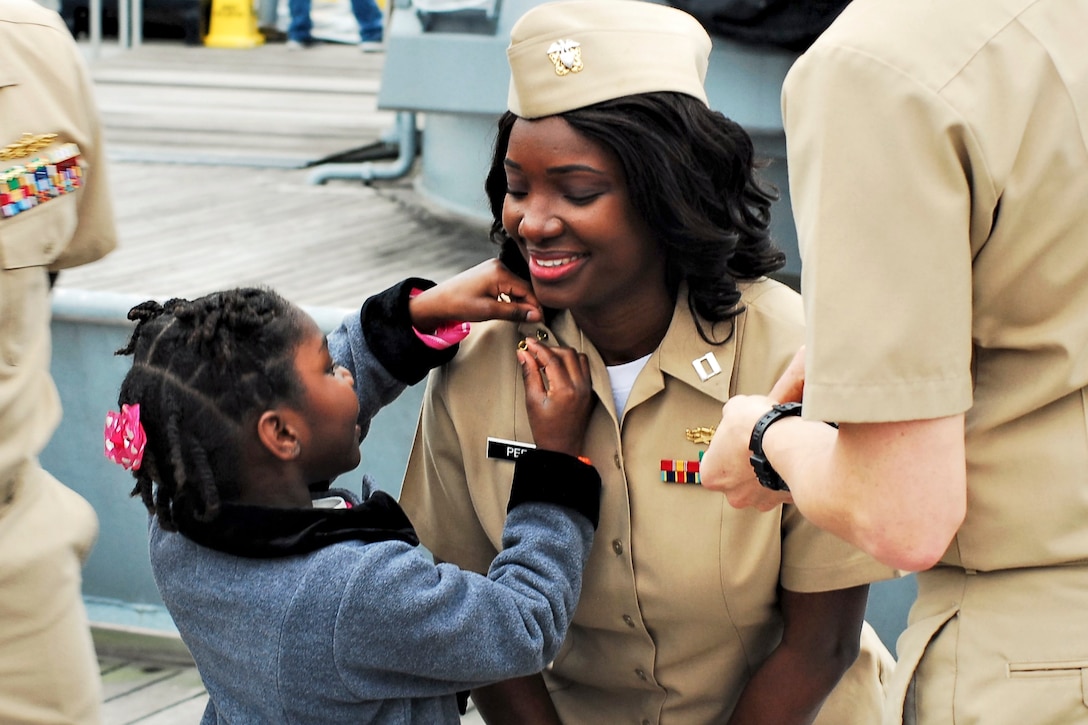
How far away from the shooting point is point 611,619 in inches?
74.8

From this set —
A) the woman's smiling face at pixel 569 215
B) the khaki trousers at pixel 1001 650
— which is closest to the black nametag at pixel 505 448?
the woman's smiling face at pixel 569 215

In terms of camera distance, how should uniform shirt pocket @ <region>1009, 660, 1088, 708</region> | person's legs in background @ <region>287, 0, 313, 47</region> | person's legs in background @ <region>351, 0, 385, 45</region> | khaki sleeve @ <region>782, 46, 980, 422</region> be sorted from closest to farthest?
khaki sleeve @ <region>782, 46, 980, 422</region>
uniform shirt pocket @ <region>1009, 660, 1088, 708</region>
person's legs in background @ <region>287, 0, 313, 47</region>
person's legs in background @ <region>351, 0, 385, 45</region>

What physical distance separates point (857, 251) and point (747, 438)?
12.7 inches

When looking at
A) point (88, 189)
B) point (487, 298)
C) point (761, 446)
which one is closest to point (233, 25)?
point (88, 189)

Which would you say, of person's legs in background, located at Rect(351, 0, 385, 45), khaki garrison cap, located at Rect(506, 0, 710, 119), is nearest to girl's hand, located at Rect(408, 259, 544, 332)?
khaki garrison cap, located at Rect(506, 0, 710, 119)

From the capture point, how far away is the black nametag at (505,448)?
1.93 meters

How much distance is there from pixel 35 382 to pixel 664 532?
3.27 ft

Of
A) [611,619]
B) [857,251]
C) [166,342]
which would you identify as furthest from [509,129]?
[857,251]

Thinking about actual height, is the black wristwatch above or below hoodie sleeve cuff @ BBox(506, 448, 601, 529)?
above

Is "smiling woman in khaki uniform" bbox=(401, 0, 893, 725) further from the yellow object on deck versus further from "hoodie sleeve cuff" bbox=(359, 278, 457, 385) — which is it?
the yellow object on deck

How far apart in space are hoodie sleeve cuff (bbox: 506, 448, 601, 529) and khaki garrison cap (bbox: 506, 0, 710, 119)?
0.45 meters

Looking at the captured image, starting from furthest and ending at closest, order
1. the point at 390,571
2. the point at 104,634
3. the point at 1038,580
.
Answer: the point at 104,634 < the point at 390,571 < the point at 1038,580

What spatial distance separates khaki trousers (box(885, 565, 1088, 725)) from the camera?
1185 millimetres

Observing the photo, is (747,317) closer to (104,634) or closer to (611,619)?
(611,619)
